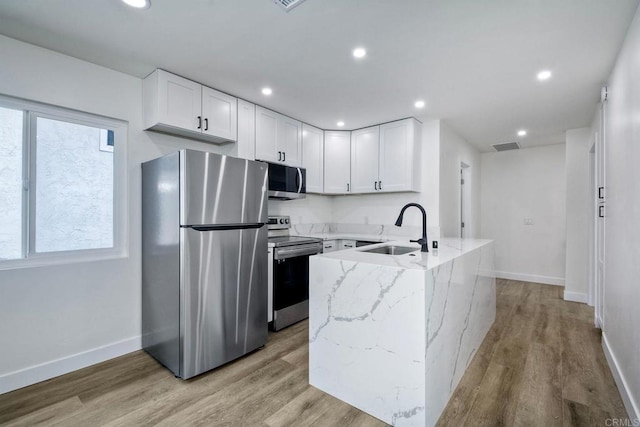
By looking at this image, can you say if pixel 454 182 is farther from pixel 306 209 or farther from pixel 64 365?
pixel 64 365

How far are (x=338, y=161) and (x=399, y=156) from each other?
0.91 metres

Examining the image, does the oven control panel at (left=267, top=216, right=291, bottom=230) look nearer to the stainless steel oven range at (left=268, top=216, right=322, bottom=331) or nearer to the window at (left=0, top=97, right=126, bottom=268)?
the stainless steel oven range at (left=268, top=216, right=322, bottom=331)

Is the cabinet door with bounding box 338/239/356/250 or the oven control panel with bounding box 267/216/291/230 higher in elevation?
the oven control panel with bounding box 267/216/291/230

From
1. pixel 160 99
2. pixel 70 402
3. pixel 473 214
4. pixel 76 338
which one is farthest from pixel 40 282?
pixel 473 214

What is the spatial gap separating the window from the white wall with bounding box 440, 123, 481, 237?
3649 millimetres

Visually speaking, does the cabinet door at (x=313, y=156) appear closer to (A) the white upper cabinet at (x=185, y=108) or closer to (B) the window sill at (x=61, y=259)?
(A) the white upper cabinet at (x=185, y=108)

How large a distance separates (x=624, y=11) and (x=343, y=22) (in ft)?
5.46

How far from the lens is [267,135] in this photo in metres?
3.43

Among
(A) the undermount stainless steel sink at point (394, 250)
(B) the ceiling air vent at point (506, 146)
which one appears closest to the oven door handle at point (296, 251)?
(A) the undermount stainless steel sink at point (394, 250)

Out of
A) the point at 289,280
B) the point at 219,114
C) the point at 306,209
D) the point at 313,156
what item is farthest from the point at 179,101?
the point at 306,209

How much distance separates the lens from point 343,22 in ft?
6.20

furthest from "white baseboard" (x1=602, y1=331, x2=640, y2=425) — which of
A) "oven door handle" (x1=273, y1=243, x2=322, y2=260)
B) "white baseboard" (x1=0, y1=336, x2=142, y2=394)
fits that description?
"white baseboard" (x1=0, y1=336, x2=142, y2=394)

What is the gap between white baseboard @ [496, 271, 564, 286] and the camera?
4.98 meters

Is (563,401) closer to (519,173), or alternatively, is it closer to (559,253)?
(559,253)
